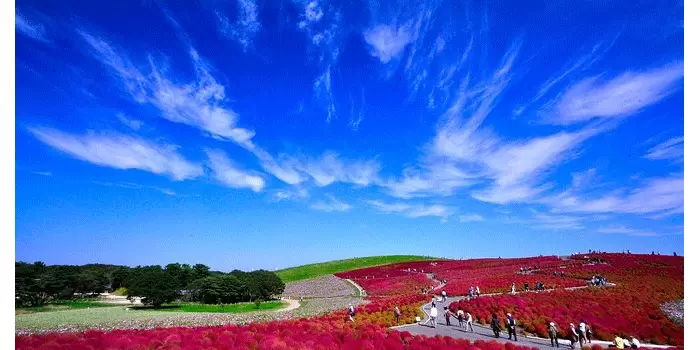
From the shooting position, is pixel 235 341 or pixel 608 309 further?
pixel 608 309

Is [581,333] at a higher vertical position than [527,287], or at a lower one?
higher

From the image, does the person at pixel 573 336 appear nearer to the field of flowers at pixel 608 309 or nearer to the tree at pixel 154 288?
the field of flowers at pixel 608 309

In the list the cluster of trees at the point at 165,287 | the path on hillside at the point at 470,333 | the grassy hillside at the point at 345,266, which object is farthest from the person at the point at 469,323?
the grassy hillside at the point at 345,266

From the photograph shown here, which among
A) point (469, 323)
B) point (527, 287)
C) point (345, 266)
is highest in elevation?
point (469, 323)

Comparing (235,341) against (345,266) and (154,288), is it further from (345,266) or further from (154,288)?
(345,266)

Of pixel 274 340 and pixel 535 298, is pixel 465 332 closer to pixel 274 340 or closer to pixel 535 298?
pixel 535 298

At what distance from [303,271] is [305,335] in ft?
284

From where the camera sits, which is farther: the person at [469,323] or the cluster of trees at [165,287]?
the cluster of trees at [165,287]

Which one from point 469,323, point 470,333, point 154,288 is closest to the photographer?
point 470,333

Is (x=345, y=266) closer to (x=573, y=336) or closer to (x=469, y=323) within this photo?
(x=469, y=323)

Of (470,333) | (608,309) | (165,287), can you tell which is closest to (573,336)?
(470,333)

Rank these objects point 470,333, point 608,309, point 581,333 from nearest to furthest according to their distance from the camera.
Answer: point 581,333
point 470,333
point 608,309

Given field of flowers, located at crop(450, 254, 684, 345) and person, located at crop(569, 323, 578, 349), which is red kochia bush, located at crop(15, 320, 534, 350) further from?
field of flowers, located at crop(450, 254, 684, 345)
